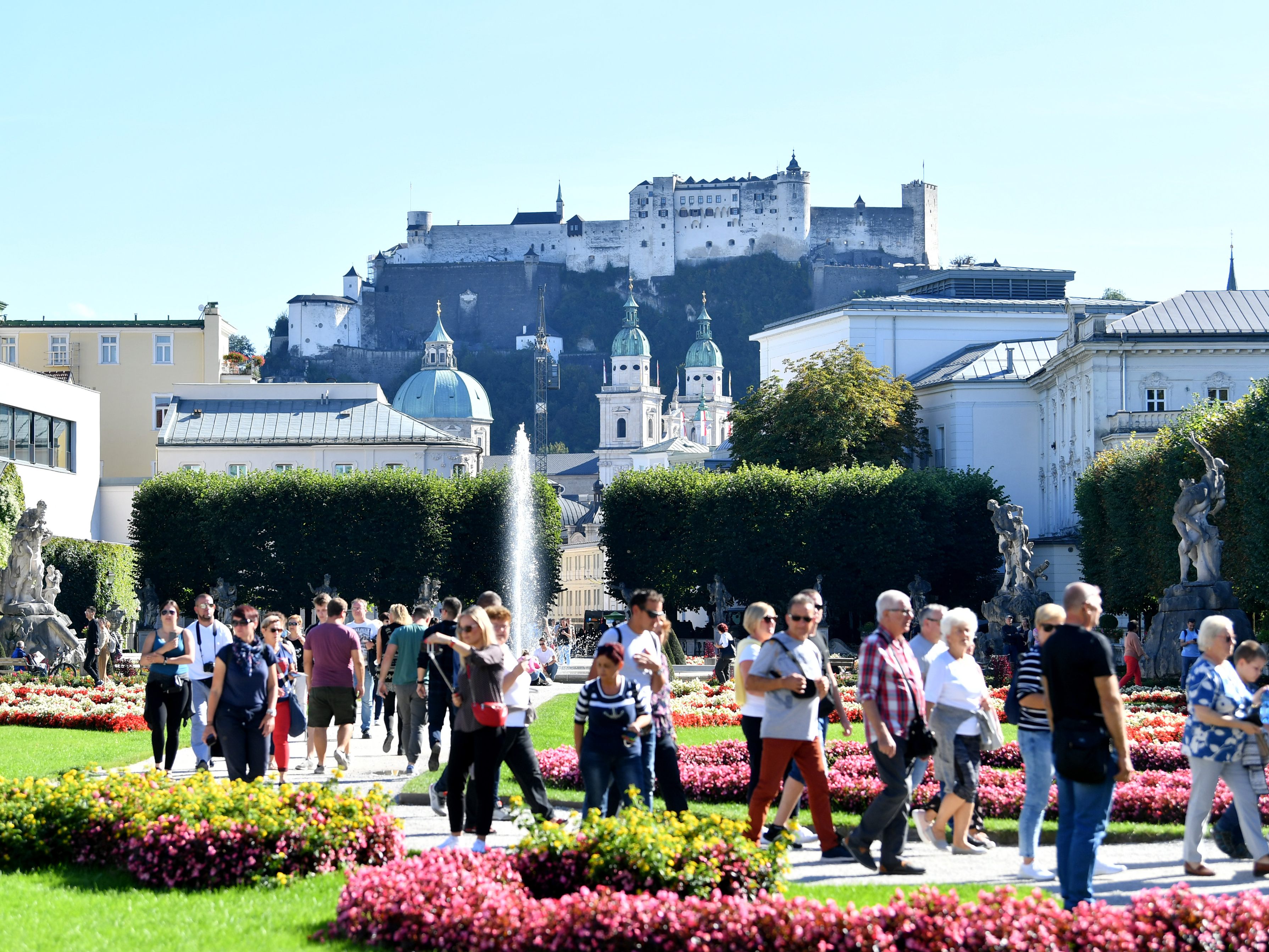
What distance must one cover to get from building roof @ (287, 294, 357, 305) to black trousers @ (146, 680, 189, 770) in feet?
565

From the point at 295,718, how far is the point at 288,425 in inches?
2531

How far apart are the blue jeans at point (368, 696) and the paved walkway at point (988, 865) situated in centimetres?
732

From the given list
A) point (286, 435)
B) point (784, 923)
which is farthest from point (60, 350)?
point (784, 923)

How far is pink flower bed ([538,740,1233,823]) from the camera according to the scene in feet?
45.9

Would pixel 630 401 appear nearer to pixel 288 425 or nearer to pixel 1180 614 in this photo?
pixel 288 425

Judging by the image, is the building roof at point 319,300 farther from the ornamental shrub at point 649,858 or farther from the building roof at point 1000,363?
the ornamental shrub at point 649,858

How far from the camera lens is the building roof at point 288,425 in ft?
258

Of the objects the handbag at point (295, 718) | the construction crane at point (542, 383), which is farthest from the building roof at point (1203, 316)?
the construction crane at point (542, 383)

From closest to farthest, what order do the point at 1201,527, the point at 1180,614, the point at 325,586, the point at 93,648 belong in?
the point at 1201,527, the point at 1180,614, the point at 93,648, the point at 325,586

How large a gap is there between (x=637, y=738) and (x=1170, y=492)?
1364 inches

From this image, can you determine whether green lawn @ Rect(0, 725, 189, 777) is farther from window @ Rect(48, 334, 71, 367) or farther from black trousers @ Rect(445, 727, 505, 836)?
window @ Rect(48, 334, 71, 367)

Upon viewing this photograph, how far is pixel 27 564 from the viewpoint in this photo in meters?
35.2

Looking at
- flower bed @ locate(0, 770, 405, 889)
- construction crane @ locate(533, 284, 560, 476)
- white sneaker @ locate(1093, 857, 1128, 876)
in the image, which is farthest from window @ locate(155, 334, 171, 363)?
construction crane @ locate(533, 284, 560, 476)

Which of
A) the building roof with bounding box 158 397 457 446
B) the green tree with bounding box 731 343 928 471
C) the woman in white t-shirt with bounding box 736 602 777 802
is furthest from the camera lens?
the building roof with bounding box 158 397 457 446
